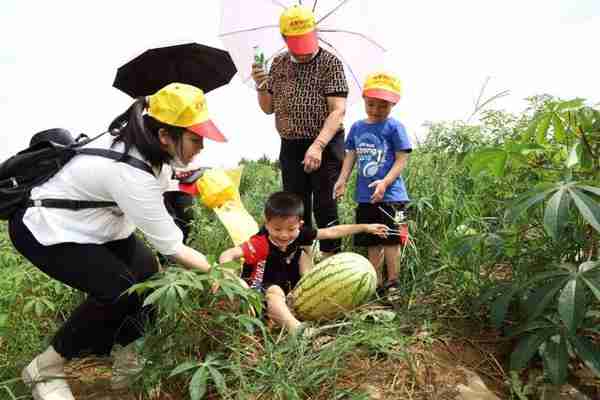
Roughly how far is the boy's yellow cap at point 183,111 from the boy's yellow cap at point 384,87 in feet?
4.31

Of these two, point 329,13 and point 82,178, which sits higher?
point 329,13

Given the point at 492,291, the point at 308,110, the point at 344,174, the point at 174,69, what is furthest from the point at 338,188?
the point at 174,69

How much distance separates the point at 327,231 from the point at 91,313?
4.18ft

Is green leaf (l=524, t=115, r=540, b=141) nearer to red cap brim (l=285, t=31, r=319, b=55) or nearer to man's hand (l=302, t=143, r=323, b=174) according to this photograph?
man's hand (l=302, t=143, r=323, b=174)

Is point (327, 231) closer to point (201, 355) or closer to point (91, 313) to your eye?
point (201, 355)

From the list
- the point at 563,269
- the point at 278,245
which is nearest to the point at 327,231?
the point at 278,245

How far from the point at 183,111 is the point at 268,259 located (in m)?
1.10

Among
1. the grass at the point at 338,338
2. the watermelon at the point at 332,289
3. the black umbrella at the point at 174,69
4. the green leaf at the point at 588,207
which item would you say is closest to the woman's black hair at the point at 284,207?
the watermelon at the point at 332,289

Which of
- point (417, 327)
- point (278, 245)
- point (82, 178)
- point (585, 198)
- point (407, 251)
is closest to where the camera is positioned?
point (585, 198)

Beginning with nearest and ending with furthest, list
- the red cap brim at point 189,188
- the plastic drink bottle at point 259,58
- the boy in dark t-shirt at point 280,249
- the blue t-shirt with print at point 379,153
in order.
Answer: the boy in dark t-shirt at point 280,249 → the blue t-shirt with print at point 379,153 → the red cap brim at point 189,188 → the plastic drink bottle at point 259,58

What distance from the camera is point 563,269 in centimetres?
218

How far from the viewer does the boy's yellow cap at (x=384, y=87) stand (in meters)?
3.11

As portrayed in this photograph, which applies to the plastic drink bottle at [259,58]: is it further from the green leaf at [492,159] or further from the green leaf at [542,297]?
the green leaf at [542,297]

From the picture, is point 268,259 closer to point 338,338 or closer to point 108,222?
point 338,338
